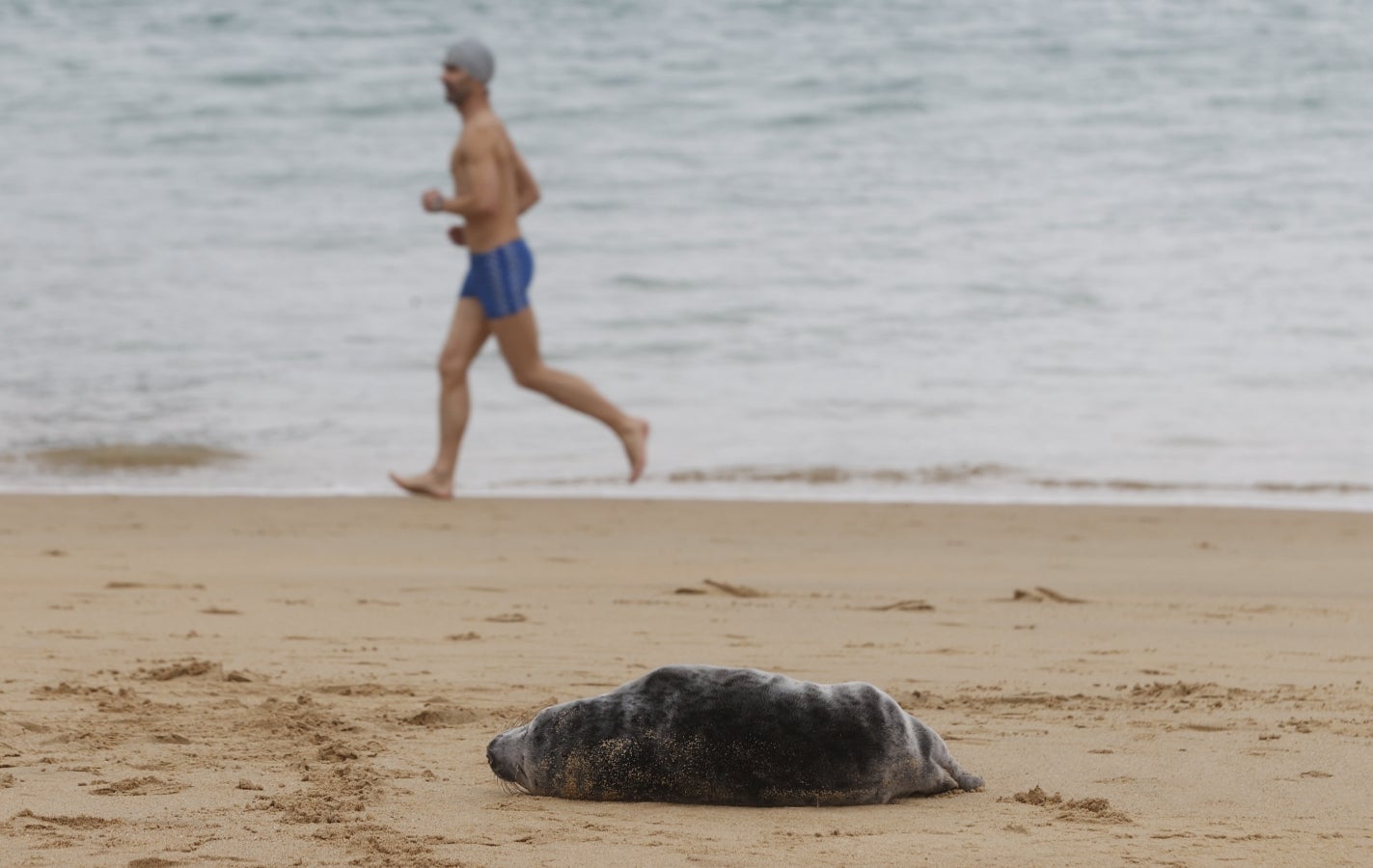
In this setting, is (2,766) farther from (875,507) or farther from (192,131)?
(192,131)

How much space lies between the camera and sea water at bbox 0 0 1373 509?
9.07 m

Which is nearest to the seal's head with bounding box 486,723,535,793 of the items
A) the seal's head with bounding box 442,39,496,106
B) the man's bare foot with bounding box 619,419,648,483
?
the man's bare foot with bounding box 619,419,648,483

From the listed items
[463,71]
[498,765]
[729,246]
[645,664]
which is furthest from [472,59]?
[729,246]

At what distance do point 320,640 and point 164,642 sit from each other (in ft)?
1.34

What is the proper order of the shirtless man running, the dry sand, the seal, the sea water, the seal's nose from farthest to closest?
1. the sea water
2. the shirtless man running
3. the seal's nose
4. the seal
5. the dry sand

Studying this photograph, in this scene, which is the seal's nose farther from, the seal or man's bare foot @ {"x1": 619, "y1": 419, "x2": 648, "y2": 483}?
man's bare foot @ {"x1": 619, "y1": 419, "x2": 648, "y2": 483}

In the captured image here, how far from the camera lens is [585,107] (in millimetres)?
20000

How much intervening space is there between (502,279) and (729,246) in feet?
23.1

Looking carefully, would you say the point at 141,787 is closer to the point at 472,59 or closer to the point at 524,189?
the point at 524,189

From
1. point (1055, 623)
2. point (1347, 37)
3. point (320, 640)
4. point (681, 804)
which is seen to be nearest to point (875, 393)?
point (1055, 623)

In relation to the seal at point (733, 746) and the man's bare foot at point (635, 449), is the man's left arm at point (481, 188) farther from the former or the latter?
the seal at point (733, 746)

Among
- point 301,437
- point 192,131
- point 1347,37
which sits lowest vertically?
point 301,437

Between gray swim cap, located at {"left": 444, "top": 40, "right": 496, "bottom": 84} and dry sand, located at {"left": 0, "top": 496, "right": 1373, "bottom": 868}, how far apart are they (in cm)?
201

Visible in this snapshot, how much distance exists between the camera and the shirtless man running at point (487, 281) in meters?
7.91
